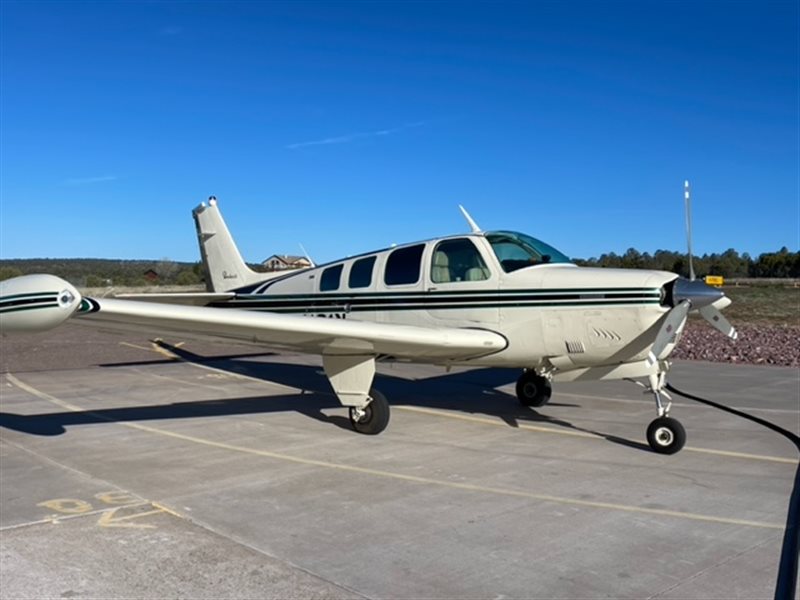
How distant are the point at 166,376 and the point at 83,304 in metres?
8.64

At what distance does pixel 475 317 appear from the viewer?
27.1ft

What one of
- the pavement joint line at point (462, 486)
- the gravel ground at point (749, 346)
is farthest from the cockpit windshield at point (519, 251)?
the gravel ground at point (749, 346)

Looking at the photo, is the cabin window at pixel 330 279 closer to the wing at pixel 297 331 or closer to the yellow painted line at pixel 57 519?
the wing at pixel 297 331

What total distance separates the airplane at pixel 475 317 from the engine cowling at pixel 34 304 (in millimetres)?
493

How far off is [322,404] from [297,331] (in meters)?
3.63

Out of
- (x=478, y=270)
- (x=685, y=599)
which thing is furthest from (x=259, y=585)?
(x=478, y=270)

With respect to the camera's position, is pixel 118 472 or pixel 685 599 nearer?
pixel 685 599

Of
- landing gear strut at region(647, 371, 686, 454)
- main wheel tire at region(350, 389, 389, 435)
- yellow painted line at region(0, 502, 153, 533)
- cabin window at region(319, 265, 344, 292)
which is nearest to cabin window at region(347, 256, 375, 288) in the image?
cabin window at region(319, 265, 344, 292)

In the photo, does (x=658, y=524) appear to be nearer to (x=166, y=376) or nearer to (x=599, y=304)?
(x=599, y=304)

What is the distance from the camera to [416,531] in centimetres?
485

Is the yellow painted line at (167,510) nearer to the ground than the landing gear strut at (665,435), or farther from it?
nearer to the ground

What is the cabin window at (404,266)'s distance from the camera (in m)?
8.90

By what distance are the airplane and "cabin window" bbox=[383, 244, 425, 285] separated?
0.05 feet

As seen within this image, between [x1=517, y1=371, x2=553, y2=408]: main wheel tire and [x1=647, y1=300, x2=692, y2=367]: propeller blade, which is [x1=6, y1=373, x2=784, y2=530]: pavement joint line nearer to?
[x1=647, y1=300, x2=692, y2=367]: propeller blade
